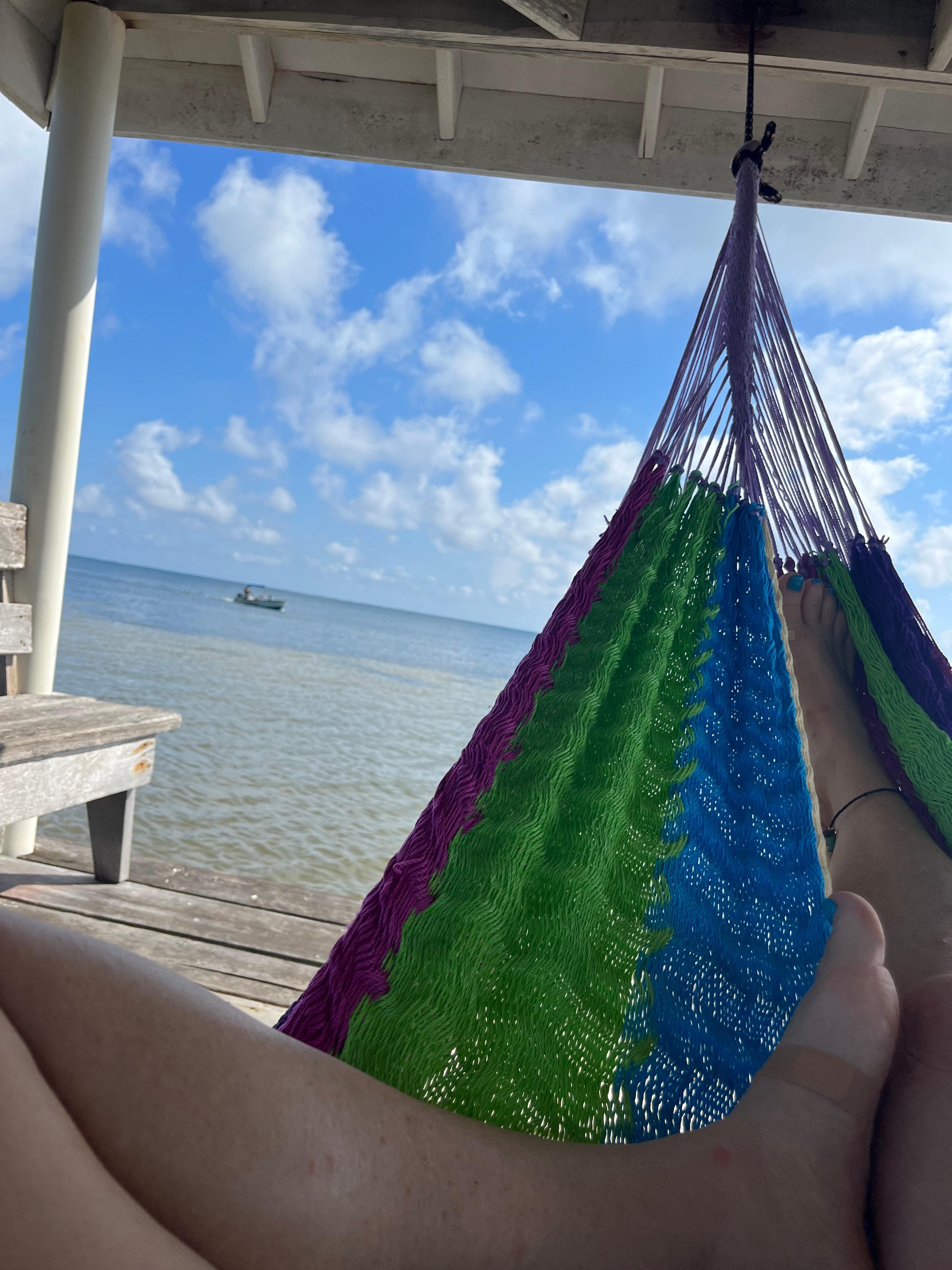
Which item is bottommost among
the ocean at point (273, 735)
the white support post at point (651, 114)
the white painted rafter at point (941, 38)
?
the ocean at point (273, 735)

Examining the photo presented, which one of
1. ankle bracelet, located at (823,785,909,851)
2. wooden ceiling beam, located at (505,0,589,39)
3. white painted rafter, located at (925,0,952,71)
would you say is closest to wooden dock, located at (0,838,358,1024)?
ankle bracelet, located at (823,785,909,851)

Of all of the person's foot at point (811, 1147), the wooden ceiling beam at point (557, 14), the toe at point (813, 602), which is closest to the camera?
the person's foot at point (811, 1147)

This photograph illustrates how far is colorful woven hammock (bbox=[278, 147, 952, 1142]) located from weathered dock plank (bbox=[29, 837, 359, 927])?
1135mm

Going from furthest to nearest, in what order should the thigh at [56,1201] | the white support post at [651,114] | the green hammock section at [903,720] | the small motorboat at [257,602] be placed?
the small motorboat at [257,602] → the white support post at [651,114] → the green hammock section at [903,720] → the thigh at [56,1201]

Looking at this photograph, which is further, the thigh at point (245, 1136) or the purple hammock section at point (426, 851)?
the purple hammock section at point (426, 851)

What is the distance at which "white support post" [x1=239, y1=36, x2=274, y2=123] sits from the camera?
6.65ft

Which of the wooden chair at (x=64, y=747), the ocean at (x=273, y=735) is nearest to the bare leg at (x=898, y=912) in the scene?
the wooden chair at (x=64, y=747)

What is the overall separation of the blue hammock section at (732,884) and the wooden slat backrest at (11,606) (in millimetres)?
1555

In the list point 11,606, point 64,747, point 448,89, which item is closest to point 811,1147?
point 64,747

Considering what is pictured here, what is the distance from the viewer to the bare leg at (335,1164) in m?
0.37

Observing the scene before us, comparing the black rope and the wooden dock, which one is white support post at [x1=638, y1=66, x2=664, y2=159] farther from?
the wooden dock

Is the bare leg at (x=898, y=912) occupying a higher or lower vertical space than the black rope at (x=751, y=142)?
lower

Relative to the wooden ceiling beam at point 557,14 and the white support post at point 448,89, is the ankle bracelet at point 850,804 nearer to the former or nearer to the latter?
the wooden ceiling beam at point 557,14

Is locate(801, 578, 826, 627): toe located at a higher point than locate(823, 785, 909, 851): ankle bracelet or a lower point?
higher
